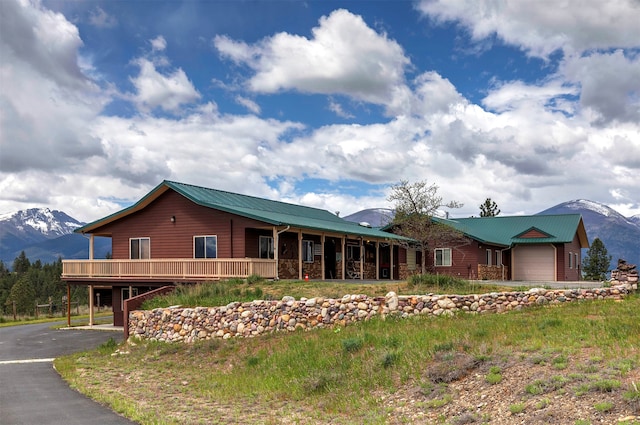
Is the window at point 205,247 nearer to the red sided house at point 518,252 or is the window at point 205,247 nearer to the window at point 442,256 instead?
the red sided house at point 518,252

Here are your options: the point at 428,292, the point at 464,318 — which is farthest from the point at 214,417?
the point at 428,292

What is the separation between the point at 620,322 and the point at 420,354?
4.28 metres

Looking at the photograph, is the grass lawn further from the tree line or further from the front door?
the tree line

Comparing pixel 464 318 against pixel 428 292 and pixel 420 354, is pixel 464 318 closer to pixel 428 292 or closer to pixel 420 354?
pixel 428 292

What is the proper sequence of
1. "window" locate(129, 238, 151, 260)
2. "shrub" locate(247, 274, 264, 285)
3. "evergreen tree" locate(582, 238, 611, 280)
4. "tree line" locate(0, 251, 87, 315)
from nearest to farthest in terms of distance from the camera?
"shrub" locate(247, 274, 264, 285) < "window" locate(129, 238, 151, 260) < "evergreen tree" locate(582, 238, 611, 280) < "tree line" locate(0, 251, 87, 315)

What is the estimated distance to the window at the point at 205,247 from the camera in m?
28.5

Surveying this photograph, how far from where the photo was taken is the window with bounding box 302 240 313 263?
31406mm

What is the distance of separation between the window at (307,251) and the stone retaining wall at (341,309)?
42.6 ft

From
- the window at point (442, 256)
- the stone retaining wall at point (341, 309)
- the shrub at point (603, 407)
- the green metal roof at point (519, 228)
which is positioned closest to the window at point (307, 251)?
the green metal roof at point (519, 228)

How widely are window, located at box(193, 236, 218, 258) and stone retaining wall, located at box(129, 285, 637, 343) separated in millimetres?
9828

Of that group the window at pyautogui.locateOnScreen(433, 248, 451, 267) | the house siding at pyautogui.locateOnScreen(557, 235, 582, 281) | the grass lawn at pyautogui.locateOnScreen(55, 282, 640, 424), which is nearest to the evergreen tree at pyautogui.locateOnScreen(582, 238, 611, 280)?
the house siding at pyautogui.locateOnScreen(557, 235, 582, 281)

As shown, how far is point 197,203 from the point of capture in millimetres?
28000

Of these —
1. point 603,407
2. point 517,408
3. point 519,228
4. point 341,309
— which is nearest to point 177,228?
point 341,309

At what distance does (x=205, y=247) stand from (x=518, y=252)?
2373 cm
